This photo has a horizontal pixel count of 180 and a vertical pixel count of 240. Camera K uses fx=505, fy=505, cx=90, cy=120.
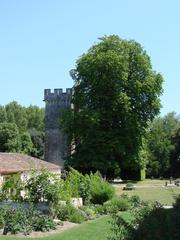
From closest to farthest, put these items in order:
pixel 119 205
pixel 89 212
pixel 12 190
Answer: pixel 89 212 → pixel 12 190 → pixel 119 205

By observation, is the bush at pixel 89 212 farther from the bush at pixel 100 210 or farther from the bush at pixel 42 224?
the bush at pixel 42 224

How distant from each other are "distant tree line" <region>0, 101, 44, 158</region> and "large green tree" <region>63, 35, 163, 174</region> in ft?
70.9

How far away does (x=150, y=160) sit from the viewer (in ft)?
229

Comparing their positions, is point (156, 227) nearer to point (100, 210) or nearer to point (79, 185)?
point (100, 210)

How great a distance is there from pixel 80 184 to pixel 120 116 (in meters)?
22.4

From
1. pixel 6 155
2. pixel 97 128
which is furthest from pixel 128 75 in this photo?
pixel 6 155

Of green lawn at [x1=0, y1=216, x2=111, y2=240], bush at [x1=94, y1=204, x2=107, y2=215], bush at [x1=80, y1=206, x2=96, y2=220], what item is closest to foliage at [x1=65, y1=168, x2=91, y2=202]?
bush at [x1=94, y1=204, x2=107, y2=215]

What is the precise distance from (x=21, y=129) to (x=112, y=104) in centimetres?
4309

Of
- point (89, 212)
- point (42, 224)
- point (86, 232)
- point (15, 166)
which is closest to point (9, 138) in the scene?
point (15, 166)

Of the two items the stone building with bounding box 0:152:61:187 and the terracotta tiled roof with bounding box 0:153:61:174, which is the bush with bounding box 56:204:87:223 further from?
the terracotta tiled roof with bounding box 0:153:61:174

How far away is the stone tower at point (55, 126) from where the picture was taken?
61.1m

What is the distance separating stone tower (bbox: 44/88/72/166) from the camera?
61.1 meters

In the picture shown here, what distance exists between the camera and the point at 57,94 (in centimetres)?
6300

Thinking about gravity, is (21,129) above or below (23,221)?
above
